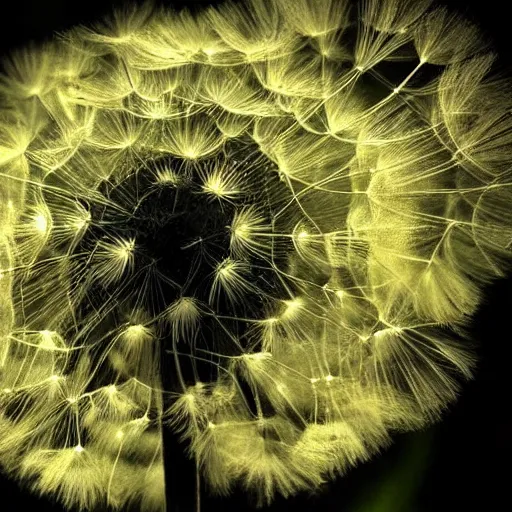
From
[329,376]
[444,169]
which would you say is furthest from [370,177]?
[329,376]

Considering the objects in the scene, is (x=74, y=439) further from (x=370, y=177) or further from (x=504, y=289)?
(x=504, y=289)

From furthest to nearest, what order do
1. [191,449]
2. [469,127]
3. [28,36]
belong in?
1. [28,36]
2. [191,449]
3. [469,127]

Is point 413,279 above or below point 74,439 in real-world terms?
above

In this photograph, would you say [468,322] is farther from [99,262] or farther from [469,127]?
[99,262]

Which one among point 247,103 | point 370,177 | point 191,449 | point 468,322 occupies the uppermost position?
point 247,103

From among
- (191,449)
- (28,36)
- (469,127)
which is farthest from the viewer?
(28,36)

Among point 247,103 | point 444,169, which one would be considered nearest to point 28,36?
point 247,103

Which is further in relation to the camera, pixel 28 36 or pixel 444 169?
pixel 28 36
